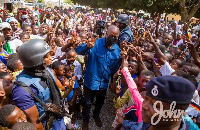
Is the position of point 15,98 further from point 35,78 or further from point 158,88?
point 158,88

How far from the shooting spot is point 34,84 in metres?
1.68

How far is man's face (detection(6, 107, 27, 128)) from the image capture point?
64.8 inches

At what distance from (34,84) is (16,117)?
383 millimetres

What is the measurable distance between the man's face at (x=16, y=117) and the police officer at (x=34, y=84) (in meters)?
0.05

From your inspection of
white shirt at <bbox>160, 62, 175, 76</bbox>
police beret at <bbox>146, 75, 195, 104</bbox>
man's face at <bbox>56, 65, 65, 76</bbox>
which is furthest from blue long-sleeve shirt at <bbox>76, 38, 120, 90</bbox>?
police beret at <bbox>146, 75, 195, 104</bbox>

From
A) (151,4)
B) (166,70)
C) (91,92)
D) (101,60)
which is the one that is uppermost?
(151,4)

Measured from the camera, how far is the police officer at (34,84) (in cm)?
161

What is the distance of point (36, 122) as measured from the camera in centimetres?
173

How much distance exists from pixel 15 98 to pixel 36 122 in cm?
35

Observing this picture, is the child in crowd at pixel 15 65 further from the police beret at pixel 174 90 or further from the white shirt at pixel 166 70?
the white shirt at pixel 166 70

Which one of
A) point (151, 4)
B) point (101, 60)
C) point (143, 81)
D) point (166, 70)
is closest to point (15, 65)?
point (101, 60)

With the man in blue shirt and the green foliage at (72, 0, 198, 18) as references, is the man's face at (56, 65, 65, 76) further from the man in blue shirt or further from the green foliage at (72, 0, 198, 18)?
the green foliage at (72, 0, 198, 18)

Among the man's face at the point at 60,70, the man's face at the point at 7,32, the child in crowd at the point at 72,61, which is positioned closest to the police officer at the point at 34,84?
the man's face at the point at 60,70

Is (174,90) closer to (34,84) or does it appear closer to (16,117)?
(34,84)
